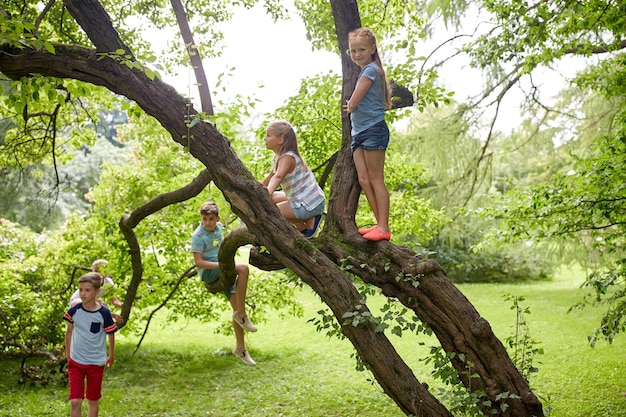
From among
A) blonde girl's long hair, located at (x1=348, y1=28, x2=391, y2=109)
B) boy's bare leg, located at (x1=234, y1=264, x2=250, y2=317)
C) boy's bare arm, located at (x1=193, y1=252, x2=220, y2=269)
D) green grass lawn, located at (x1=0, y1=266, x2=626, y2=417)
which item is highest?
blonde girl's long hair, located at (x1=348, y1=28, x2=391, y2=109)

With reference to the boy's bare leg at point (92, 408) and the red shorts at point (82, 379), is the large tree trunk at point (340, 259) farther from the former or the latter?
the boy's bare leg at point (92, 408)

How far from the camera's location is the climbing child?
175 inches

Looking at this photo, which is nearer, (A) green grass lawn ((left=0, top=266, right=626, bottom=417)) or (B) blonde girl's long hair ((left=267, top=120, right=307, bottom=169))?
(B) blonde girl's long hair ((left=267, top=120, right=307, bottom=169))

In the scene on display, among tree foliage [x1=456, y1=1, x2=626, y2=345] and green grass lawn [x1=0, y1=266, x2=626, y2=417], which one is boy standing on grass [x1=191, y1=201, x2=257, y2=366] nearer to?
green grass lawn [x1=0, y1=266, x2=626, y2=417]

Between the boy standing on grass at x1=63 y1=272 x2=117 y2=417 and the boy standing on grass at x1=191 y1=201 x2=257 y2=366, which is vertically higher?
the boy standing on grass at x1=191 y1=201 x2=257 y2=366

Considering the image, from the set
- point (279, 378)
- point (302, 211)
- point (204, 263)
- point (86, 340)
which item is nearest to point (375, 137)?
point (302, 211)

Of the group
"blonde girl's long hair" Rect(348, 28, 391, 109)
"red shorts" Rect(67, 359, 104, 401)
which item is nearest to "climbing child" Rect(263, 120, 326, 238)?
"blonde girl's long hair" Rect(348, 28, 391, 109)

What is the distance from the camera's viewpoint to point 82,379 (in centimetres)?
523

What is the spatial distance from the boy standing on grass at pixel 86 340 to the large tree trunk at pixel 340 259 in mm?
1801

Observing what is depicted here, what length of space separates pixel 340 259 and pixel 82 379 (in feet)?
8.37

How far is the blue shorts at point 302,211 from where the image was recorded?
14.8 ft

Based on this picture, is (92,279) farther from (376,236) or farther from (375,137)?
(375,137)

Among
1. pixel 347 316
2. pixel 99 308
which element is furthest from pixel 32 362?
pixel 347 316

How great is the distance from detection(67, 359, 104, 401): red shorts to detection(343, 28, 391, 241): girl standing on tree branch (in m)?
2.60
